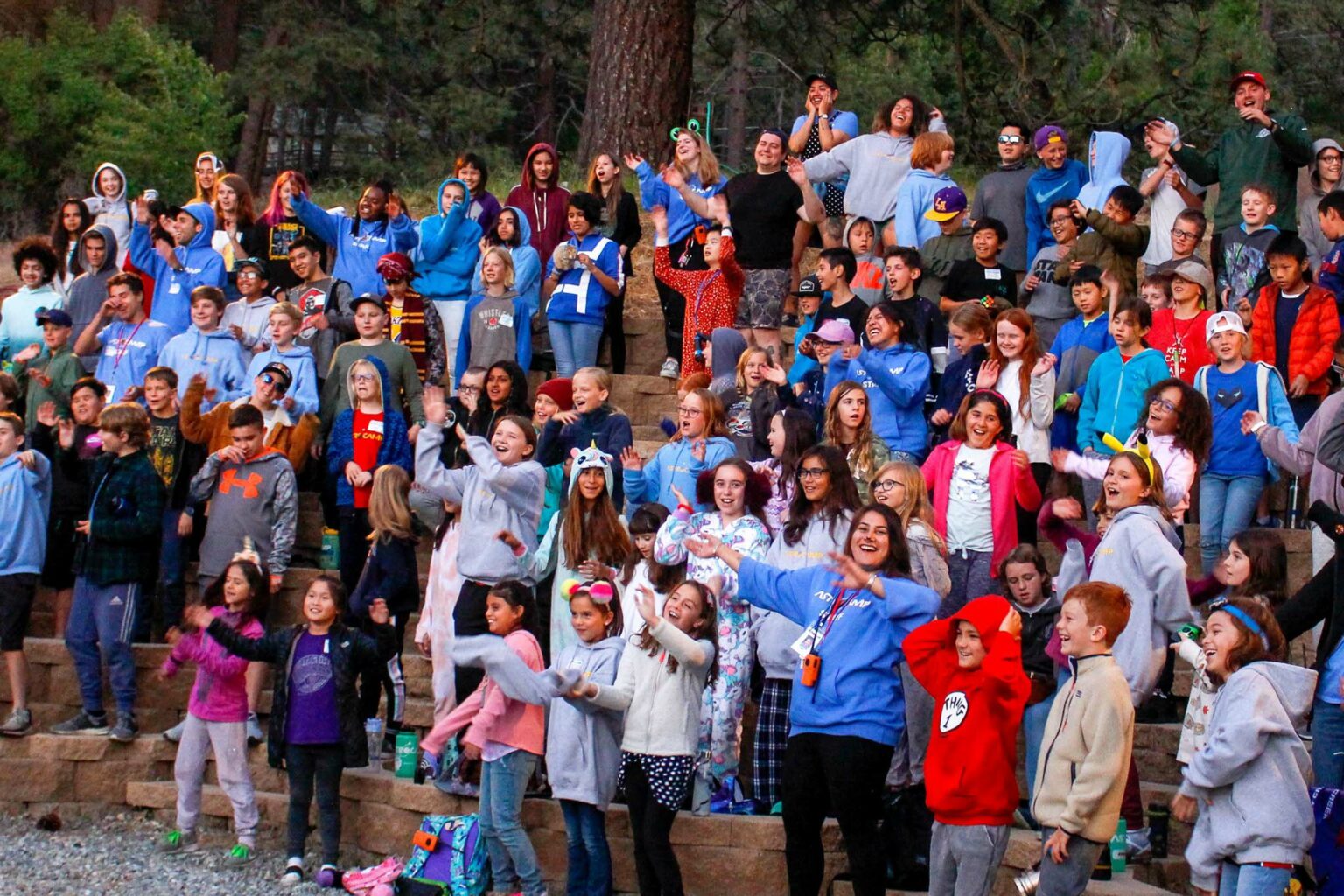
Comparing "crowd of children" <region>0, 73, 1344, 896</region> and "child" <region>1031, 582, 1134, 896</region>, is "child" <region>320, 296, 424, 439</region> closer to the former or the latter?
"crowd of children" <region>0, 73, 1344, 896</region>

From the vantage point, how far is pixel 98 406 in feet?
35.2

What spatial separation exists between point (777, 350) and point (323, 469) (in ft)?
9.77

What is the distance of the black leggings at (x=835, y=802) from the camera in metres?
7.01

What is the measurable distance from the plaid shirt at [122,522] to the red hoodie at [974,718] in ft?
15.7

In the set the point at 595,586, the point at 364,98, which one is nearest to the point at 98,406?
the point at 595,586

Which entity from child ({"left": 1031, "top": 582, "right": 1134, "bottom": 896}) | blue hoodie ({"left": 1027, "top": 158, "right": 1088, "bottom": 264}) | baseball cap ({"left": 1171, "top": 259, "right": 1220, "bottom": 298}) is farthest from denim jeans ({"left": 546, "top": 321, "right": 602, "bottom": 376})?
child ({"left": 1031, "top": 582, "right": 1134, "bottom": 896})

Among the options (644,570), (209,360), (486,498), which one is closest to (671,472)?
(644,570)

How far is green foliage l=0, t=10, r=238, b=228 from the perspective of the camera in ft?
56.4

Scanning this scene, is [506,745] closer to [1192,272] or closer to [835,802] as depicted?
[835,802]

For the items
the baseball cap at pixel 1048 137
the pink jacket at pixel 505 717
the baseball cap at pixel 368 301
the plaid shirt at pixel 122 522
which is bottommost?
the pink jacket at pixel 505 717

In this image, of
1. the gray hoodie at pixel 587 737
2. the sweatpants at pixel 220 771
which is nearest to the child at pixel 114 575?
the sweatpants at pixel 220 771

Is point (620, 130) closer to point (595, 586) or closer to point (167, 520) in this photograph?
point (167, 520)

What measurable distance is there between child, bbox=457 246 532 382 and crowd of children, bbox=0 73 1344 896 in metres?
0.03

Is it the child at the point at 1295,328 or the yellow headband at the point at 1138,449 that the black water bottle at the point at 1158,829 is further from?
the child at the point at 1295,328
